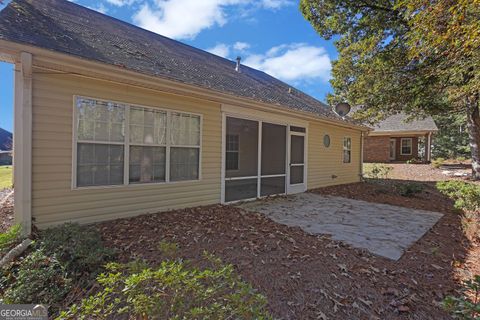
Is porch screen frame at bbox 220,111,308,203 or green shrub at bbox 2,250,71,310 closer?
green shrub at bbox 2,250,71,310

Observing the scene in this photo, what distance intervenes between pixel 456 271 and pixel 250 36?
1134 centimetres

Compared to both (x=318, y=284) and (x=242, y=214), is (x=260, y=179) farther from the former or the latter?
(x=318, y=284)

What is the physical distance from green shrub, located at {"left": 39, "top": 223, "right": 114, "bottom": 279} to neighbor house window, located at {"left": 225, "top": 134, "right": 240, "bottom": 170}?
595 centimetres

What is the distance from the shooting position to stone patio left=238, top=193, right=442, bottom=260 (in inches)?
173

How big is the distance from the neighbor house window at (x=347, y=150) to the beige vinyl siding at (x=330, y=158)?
0.59 ft

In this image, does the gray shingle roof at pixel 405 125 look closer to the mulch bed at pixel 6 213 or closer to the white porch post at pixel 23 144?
the white porch post at pixel 23 144

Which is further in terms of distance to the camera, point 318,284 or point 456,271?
point 456,271

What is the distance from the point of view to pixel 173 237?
4.16m

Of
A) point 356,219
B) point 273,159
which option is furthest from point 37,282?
point 273,159

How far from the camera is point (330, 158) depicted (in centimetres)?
1059

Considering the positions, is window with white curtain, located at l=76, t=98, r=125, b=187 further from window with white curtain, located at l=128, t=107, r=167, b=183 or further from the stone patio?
the stone patio

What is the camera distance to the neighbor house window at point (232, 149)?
9.47 m

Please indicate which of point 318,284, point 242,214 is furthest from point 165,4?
point 318,284

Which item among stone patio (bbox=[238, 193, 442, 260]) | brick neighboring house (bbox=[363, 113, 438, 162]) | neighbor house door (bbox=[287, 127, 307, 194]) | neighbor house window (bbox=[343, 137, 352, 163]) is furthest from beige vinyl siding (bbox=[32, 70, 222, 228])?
brick neighboring house (bbox=[363, 113, 438, 162])
